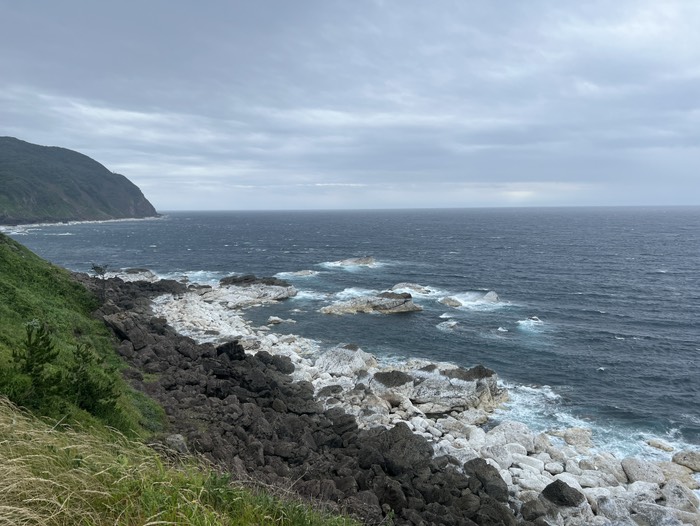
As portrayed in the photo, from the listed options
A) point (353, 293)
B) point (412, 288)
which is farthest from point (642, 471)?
point (412, 288)

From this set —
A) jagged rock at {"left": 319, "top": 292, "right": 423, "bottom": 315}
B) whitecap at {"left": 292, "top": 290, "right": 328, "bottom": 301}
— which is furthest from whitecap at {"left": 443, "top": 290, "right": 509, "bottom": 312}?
whitecap at {"left": 292, "top": 290, "right": 328, "bottom": 301}

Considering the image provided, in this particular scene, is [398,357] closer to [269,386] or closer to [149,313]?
[269,386]

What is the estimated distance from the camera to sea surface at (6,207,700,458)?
32594mm

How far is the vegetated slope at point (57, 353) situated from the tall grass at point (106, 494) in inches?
334

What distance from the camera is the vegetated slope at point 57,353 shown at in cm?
1534

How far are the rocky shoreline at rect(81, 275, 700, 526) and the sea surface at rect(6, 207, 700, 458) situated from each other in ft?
12.5

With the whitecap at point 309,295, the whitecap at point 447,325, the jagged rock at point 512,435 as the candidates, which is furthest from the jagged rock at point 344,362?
the whitecap at point 309,295

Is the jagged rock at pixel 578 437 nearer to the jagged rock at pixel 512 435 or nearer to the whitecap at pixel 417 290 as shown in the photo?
the jagged rock at pixel 512 435

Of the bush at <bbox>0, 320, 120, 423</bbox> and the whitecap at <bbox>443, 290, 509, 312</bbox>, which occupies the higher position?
the bush at <bbox>0, 320, 120, 423</bbox>

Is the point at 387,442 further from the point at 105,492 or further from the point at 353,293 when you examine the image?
the point at 353,293

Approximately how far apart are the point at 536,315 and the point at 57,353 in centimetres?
5229

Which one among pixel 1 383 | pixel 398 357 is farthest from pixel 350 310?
pixel 1 383

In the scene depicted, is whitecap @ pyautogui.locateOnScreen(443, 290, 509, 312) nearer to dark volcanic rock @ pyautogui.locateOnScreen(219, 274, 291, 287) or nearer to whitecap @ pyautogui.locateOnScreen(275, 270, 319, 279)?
dark volcanic rock @ pyautogui.locateOnScreen(219, 274, 291, 287)

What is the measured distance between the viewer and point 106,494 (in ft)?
19.4
